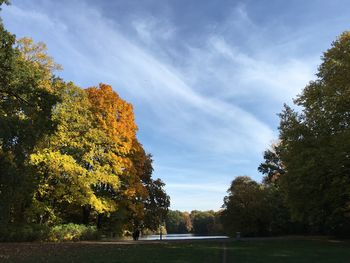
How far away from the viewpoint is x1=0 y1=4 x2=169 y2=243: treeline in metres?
23.0

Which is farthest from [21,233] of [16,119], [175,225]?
[175,225]

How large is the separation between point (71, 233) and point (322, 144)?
1974 cm

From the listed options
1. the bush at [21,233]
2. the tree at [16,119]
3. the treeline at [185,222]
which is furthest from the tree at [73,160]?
the treeline at [185,222]

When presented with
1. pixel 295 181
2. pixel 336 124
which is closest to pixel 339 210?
pixel 295 181

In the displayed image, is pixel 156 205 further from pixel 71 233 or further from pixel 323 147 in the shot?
pixel 323 147

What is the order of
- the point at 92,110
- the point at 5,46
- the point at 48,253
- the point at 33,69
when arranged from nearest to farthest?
the point at 48,253 → the point at 5,46 → the point at 33,69 → the point at 92,110

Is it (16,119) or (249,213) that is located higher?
(16,119)

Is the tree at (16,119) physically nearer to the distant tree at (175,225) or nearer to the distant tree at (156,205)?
the distant tree at (156,205)

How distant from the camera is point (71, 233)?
3212cm

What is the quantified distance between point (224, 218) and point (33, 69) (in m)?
29.9

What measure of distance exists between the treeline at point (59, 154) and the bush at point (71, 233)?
11cm

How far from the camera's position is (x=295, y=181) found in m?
30.5

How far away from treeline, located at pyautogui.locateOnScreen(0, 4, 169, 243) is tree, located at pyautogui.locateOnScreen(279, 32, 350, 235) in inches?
571

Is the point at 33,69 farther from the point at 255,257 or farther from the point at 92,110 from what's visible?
the point at 255,257
